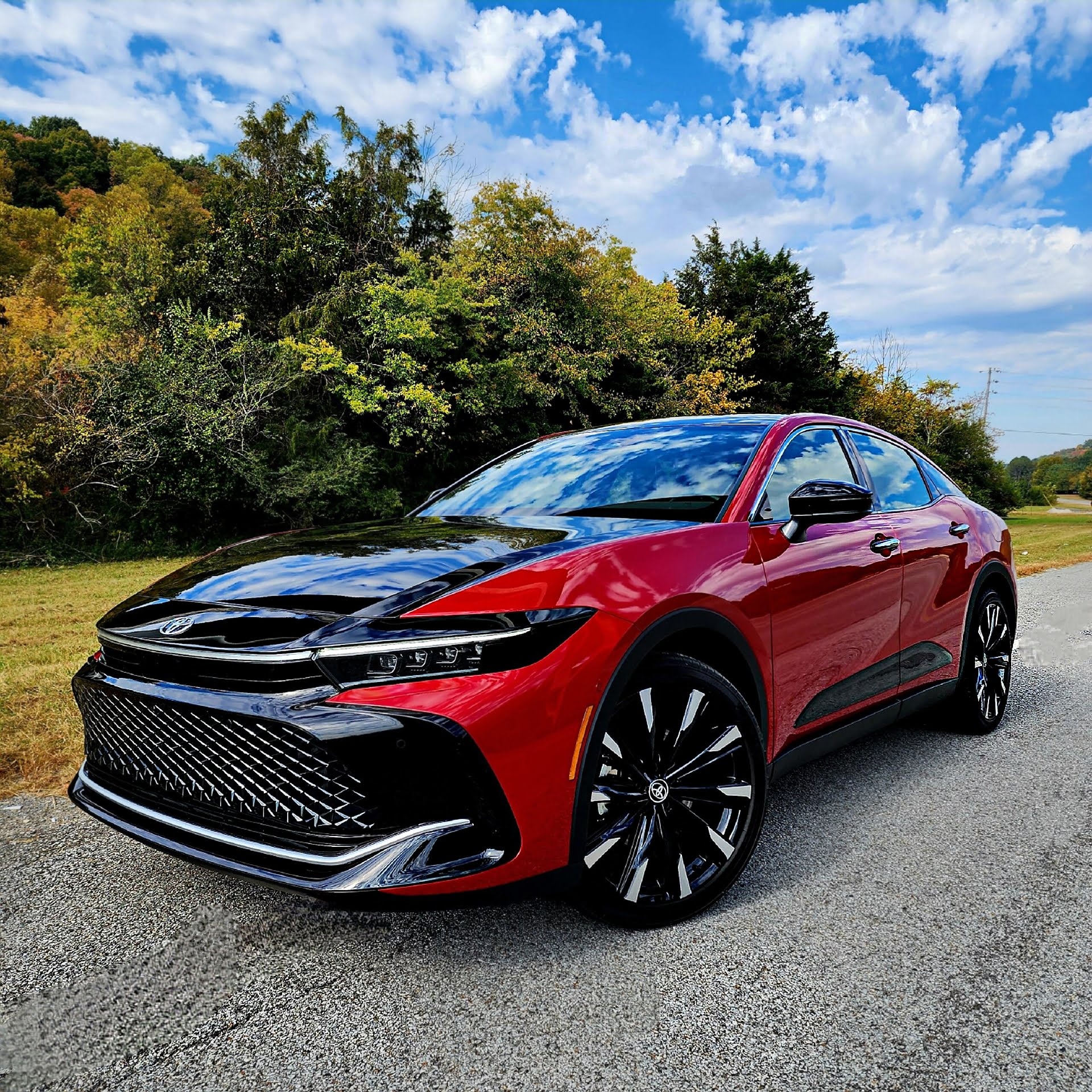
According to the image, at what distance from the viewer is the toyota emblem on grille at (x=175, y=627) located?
8.05 feet

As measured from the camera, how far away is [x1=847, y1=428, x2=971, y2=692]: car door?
3902 mm

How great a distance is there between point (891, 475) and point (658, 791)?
7.93 feet

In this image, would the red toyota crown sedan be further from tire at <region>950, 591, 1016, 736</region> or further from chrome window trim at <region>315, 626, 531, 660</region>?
tire at <region>950, 591, 1016, 736</region>

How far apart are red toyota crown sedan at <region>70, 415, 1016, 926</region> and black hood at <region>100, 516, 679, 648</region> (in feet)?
0.04

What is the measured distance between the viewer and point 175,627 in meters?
2.49

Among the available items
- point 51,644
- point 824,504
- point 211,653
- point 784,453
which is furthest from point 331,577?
point 51,644

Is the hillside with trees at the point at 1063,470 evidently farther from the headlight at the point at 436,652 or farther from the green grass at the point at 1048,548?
the headlight at the point at 436,652

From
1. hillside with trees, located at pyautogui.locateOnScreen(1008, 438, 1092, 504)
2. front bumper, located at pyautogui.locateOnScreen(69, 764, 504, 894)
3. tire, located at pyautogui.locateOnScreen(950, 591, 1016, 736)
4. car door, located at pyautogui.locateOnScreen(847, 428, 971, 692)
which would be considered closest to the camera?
front bumper, located at pyautogui.locateOnScreen(69, 764, 504, 894)

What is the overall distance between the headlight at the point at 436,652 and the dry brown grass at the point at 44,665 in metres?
2.57

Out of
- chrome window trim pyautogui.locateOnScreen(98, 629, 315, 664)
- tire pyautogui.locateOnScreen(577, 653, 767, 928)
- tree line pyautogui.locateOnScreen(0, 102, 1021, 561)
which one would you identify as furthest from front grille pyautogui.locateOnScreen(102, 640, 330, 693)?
tree line pyautogui.locateOnScreen(0, 102, 1021, 561)

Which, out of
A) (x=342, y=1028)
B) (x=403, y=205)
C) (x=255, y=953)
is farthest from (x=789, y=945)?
(x=403, y=205)

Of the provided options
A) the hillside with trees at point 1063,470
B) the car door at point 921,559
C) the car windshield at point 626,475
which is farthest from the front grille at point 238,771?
the hillside with trees at point 1063,470

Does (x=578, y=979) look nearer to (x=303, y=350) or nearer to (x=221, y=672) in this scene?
(x=221, y=672)

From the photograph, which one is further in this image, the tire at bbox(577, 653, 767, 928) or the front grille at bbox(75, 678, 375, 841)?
the tire at bbox(577, 653, 767, 928)
